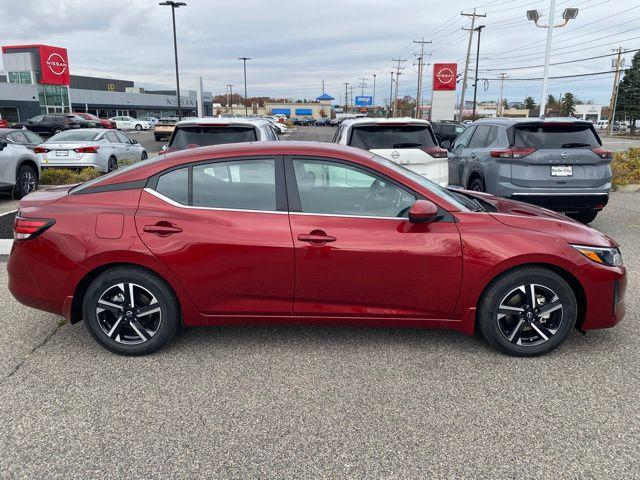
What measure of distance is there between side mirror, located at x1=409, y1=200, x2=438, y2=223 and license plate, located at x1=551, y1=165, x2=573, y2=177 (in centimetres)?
462

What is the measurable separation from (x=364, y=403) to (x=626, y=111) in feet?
278

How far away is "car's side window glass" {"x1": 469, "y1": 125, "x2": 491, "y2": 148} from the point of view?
28.8 feet

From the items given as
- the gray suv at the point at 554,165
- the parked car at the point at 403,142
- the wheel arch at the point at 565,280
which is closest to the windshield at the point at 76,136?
the parked car at the point at 403,142

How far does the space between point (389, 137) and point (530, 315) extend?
166 inches

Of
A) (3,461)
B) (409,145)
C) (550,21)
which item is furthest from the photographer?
(550,21)

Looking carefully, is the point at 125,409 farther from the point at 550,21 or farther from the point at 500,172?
the point at 550,21

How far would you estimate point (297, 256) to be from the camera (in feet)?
12.1

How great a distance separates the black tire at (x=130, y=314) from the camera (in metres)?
3.78

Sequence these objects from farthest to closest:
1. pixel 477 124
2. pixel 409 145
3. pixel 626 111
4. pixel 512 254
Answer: pixel 626 111, pixel 477 124, pixel 409 145, pixel 512 254

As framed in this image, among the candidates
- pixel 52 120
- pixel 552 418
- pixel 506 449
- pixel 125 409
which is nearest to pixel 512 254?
pixel 552 418

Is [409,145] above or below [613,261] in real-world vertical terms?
above

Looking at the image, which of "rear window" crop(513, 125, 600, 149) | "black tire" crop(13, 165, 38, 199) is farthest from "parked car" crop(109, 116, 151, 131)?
"rear window" crop(513, 125, 600, 149)

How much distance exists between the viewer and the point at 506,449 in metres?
2.82

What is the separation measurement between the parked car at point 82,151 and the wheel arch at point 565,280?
12510 mm
